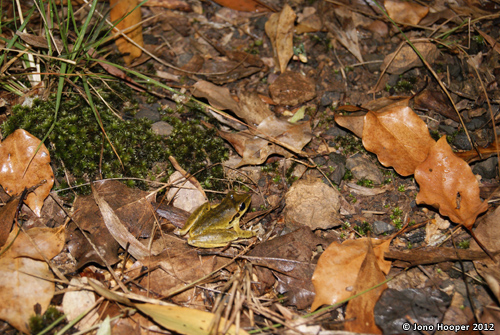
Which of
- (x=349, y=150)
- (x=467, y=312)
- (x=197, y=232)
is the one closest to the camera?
(x=467, y=312)

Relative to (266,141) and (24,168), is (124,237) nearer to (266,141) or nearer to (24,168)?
(24,168)

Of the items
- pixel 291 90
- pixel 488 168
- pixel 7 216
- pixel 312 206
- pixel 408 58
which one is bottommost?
pixel 312 206

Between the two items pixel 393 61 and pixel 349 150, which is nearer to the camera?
pixel 349 150

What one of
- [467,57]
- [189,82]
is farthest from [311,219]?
[467,57]

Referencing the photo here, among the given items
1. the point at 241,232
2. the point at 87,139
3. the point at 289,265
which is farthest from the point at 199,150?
the point at 289,265

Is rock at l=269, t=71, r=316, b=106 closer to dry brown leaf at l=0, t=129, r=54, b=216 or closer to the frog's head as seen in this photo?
the frog's head

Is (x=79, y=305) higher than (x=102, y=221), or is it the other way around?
(x=102, y=221)

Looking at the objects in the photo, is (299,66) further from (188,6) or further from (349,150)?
(188,6)
